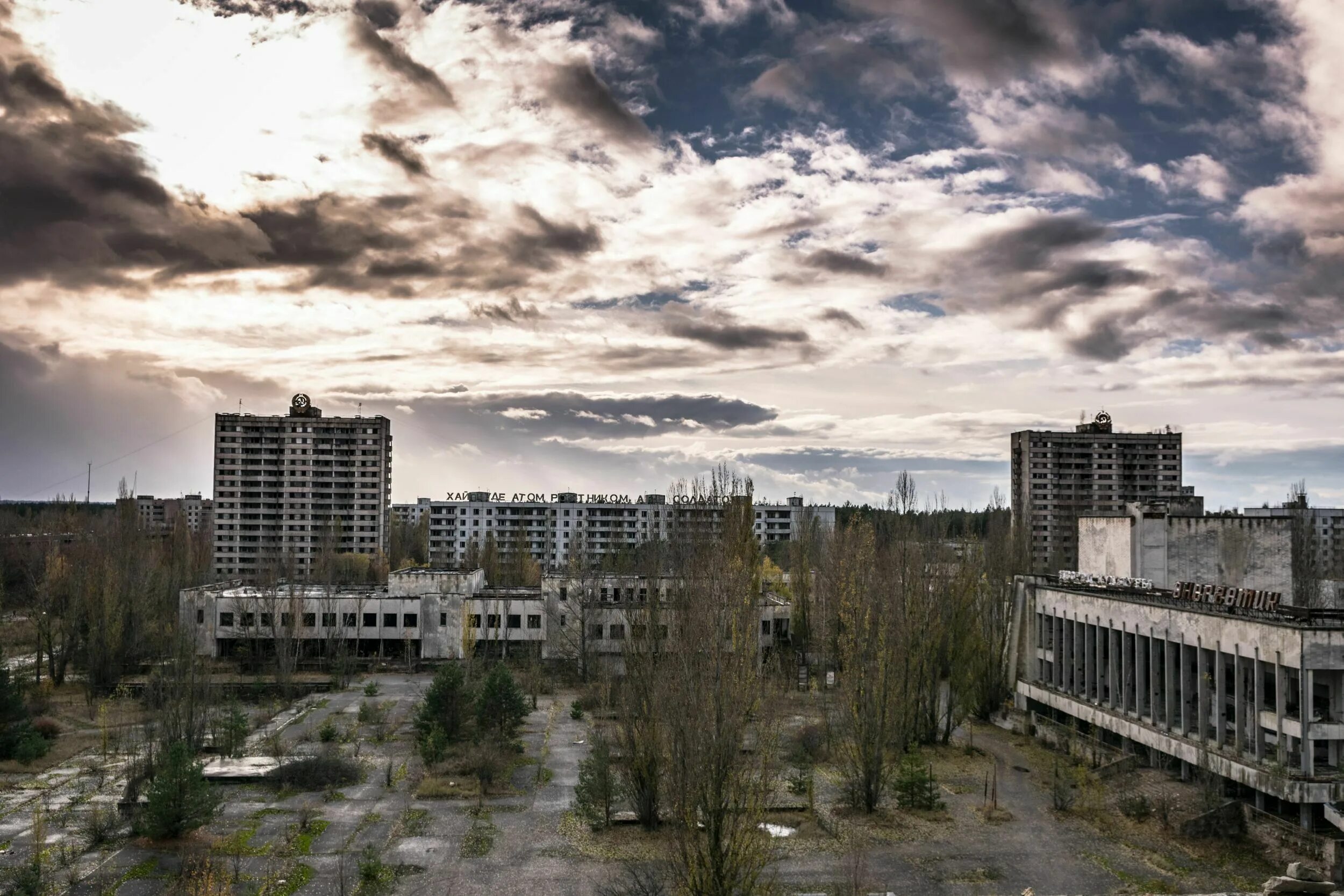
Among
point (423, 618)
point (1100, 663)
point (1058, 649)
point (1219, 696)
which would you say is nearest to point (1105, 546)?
point (1058, 649)

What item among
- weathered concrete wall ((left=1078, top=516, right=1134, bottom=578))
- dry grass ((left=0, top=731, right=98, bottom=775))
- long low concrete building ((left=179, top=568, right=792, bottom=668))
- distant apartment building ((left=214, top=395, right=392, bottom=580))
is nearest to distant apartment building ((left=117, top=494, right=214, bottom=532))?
distant apartment building ((left=214, top=395, right=392, bottom=580))

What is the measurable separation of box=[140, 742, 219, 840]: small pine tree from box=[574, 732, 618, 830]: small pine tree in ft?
35.0

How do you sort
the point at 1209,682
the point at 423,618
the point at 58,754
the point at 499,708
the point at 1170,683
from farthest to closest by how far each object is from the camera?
the point at 423,618, the point at 499,708, the point at 58,754, the point at 1170,683, the point at 1209,682

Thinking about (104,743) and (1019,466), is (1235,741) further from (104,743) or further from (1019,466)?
(1019,466)

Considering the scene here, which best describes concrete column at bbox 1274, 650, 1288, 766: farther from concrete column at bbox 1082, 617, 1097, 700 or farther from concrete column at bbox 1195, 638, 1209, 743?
concrete column at bbox 1082, 617, 1097, 700

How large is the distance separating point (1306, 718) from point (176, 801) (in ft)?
104

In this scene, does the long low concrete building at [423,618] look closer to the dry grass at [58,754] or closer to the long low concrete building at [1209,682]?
the dry grass at [58,754]

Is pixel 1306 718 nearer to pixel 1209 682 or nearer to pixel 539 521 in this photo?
pixel 1209 682

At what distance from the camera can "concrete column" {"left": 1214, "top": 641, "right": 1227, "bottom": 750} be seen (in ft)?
98.6

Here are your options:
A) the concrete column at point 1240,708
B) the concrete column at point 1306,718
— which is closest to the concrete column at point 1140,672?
the concrete column at point 1240,708

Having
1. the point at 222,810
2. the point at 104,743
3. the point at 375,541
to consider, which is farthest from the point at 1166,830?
the point at 375,541

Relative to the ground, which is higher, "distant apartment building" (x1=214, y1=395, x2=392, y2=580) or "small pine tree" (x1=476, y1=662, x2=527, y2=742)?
"distant apartment building" (x1=214, y1=395, x2=392, y2=580)

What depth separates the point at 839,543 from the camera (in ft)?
175

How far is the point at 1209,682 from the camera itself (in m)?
32.5
